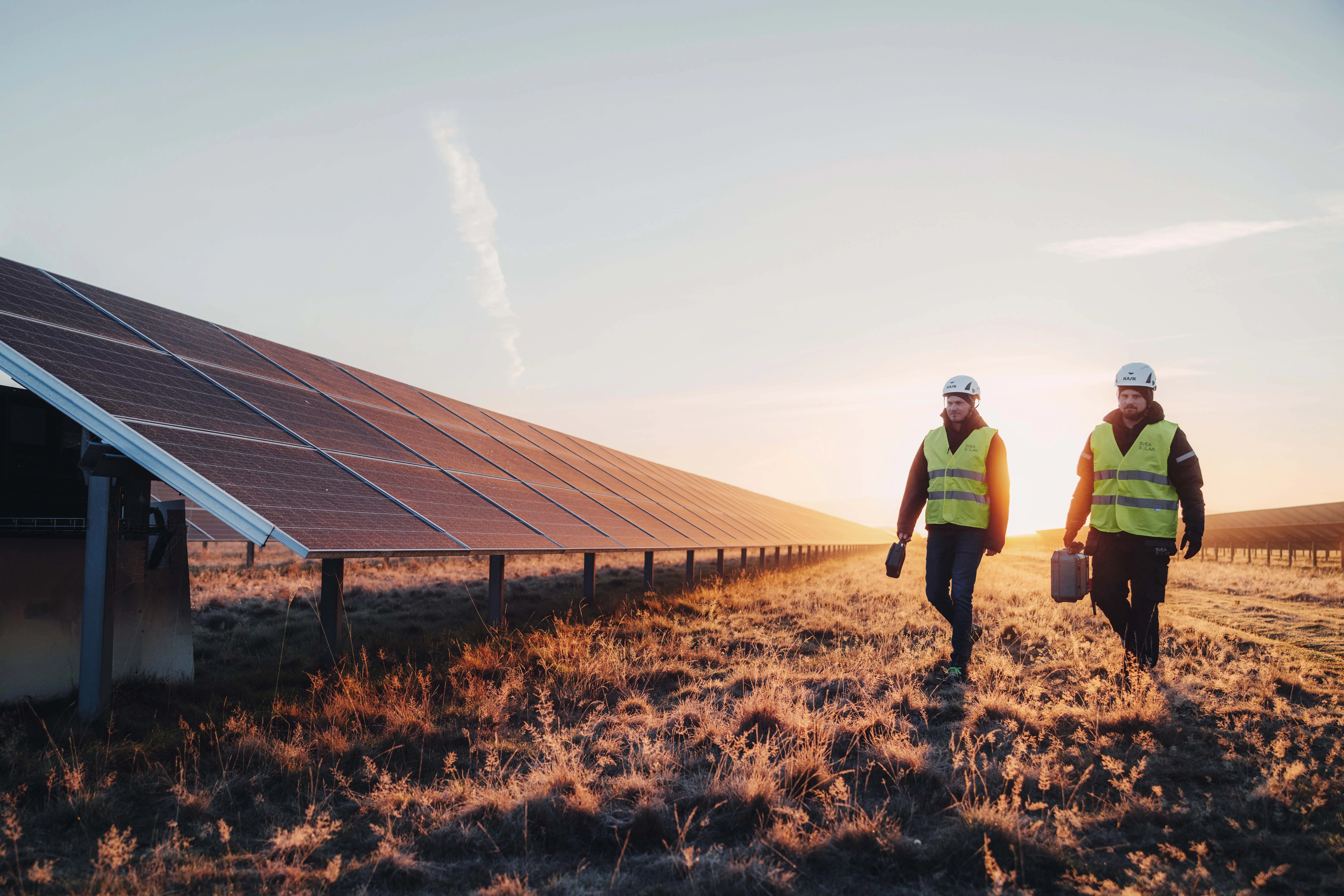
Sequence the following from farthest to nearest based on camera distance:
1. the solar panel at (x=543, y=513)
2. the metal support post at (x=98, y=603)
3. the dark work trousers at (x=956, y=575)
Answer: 1. the solar panel at (x=543, y=513)
2. the dark work trousers at (x=956, y=575)
3. the metal support post at (x=98, y=603)

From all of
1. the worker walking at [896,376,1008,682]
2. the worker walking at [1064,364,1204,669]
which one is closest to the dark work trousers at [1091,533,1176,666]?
the worker walking at [1064,364,1204,669]

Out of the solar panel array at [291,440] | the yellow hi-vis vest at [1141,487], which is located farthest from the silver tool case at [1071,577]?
the solar panel array at [291,440]

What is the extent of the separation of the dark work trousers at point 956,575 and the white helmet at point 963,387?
1.36 metres

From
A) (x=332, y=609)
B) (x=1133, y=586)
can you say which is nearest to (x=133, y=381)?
(x=332, y=609)

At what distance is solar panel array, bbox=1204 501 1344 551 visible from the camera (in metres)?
37.9

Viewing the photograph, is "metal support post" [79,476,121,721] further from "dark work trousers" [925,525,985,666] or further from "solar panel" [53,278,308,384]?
"dark work trousers" [925,525,985,666]

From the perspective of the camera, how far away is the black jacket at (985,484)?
7.15 m

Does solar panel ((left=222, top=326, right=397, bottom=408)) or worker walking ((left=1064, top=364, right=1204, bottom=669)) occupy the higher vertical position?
solar panel ((left=222, top=326, right=397, bottom=408))

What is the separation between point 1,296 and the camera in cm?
602

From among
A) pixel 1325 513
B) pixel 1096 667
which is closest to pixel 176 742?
pixel 1096 667

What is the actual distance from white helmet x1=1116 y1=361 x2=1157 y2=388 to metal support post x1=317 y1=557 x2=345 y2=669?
7398mm

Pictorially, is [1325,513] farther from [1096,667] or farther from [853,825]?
[853,825]

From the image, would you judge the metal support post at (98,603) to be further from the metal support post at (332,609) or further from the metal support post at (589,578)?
the metal support post at (589,578)

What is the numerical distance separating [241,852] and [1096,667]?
7.30 m
